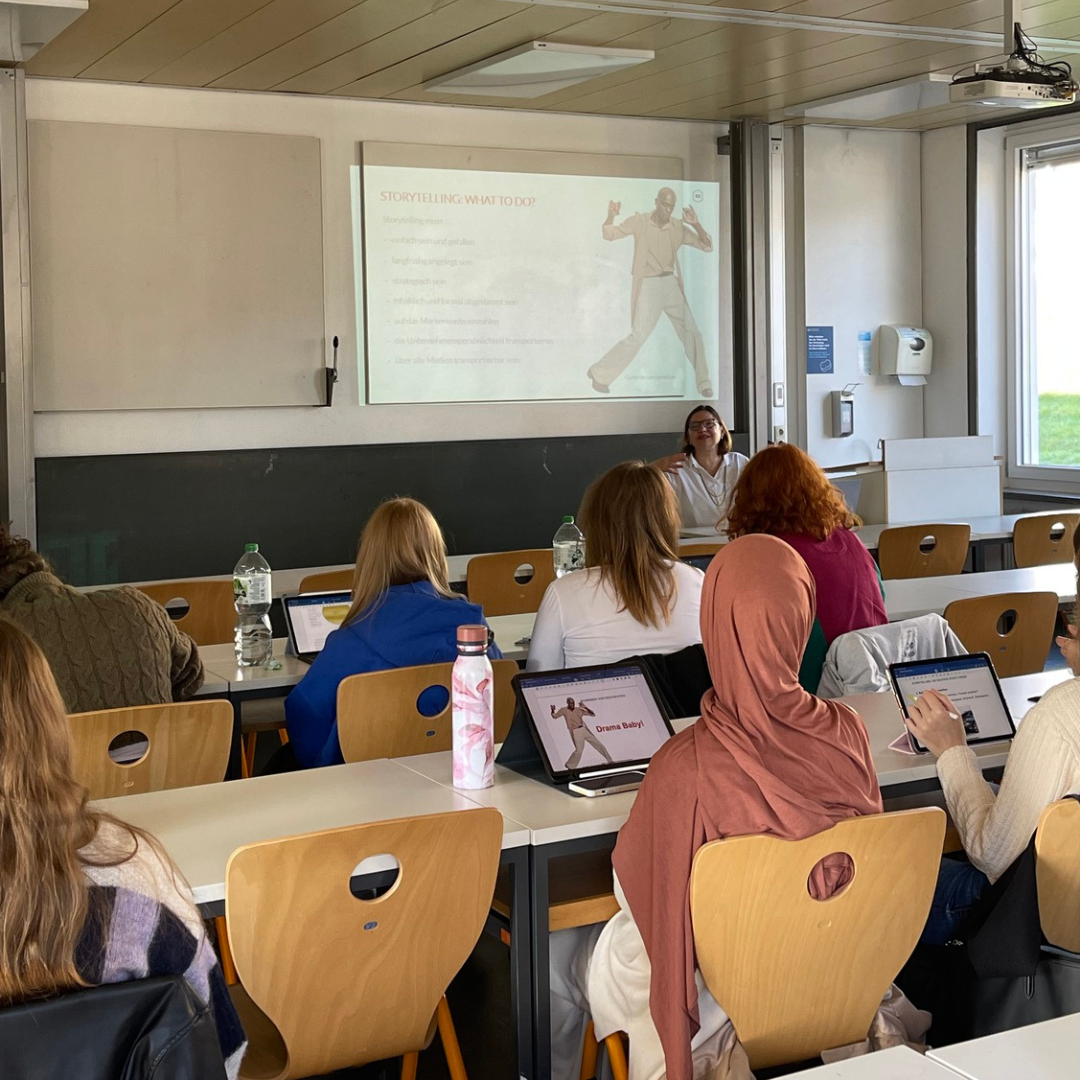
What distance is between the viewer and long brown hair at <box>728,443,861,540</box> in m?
3.99

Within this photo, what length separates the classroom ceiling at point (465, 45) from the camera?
5531mm

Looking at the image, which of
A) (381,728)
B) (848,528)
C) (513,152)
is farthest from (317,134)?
(381,728)

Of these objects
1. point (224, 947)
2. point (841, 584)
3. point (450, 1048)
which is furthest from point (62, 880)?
point (841, 584)

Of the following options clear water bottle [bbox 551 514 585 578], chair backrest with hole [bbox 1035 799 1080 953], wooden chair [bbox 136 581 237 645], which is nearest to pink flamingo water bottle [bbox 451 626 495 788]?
chair backrest with hole [bbox 1035 799 1080 953]

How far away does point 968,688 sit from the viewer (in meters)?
2.90

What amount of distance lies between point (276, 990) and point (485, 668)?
2.34ft

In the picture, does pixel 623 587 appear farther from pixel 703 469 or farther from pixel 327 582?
pixel 703 469

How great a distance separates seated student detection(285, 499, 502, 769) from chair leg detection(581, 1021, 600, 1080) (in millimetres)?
1080

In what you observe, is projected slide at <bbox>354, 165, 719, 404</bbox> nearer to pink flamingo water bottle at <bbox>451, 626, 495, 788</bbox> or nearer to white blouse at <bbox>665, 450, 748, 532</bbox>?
white blouse at <bbox>665, 450, 748, 532</bbox>

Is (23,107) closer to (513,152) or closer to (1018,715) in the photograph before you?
(513,152)

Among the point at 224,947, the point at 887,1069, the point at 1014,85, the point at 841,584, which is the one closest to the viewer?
the point at 887,1069

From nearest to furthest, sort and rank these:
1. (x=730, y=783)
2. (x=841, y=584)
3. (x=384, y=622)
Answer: (x=730, y=783), (x=384, y=622), (x=841, y=584)

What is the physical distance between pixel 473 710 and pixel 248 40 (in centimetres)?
431

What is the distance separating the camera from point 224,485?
6883 mm
